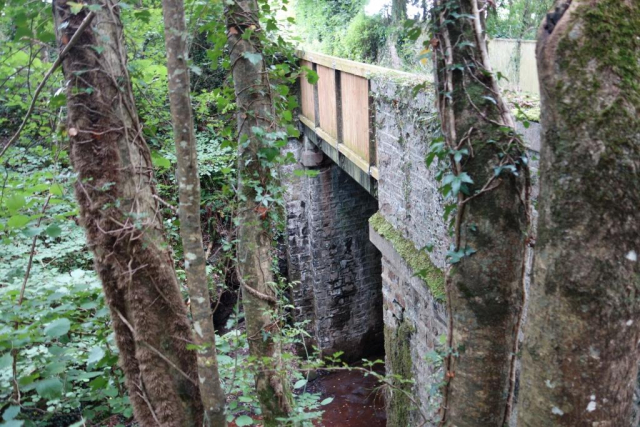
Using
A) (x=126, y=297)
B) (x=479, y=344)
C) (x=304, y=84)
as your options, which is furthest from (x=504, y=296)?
(x=304, y=84)

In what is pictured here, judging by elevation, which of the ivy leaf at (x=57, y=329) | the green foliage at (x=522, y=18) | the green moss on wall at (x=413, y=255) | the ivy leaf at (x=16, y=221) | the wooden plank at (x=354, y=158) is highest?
the green foliage at (x=522, y=18)

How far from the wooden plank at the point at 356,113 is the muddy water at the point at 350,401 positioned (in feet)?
12.7

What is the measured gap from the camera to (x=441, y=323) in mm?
4422

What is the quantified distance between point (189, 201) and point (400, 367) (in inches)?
152

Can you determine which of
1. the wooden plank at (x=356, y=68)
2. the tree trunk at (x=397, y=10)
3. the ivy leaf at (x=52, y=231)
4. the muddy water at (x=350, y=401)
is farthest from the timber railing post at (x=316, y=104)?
the ivy leaf at (x=52, y=231)

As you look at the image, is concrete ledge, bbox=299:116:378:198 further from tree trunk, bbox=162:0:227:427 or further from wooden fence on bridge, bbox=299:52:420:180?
tree trunk, bbox=162:0:227:427

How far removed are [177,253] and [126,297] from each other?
5.75m

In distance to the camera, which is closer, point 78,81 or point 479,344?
point 479,344

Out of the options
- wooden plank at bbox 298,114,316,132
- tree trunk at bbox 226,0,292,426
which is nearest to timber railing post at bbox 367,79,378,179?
tree trunk at bbox 226,0,292,426

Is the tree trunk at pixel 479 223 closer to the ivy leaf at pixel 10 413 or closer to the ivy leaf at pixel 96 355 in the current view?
the ivy leaf at pixel 96 355

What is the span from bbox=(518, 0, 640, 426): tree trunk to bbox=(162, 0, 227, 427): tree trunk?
1660 mm

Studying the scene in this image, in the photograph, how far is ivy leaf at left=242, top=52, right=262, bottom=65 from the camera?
3.31 m

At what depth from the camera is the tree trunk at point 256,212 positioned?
352cm

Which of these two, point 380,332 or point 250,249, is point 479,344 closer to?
point 250,249
